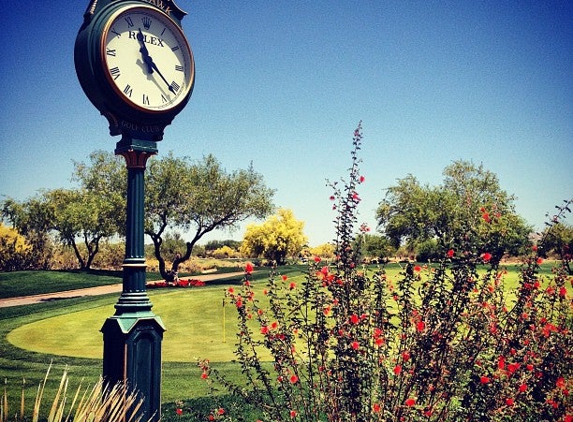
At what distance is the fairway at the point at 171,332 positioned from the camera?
1308cm

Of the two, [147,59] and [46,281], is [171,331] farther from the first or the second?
[46,281]

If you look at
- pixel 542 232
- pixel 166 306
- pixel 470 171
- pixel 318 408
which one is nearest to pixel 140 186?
pixel 318 408

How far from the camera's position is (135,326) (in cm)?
564

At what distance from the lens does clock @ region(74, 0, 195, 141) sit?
5.52 meters

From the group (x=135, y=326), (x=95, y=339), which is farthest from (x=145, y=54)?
(x=95, y=339)

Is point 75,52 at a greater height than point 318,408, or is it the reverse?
point 75,52

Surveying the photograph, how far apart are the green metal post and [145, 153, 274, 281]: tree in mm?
24028

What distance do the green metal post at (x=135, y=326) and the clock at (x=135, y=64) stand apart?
0.32 m

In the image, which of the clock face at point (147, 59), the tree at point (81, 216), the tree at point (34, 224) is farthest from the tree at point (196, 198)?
the clock face at point (147, 59)

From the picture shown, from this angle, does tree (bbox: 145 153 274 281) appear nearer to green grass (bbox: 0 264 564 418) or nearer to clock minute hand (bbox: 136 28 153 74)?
green grass (bbox: 0 264 564 418)

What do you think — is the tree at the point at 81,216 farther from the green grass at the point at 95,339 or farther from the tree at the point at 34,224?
the green grass at the point at 95,339

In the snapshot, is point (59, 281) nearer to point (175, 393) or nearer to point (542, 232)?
point (175, 393)

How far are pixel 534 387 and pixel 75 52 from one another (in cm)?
585

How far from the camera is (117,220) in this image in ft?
99.3
